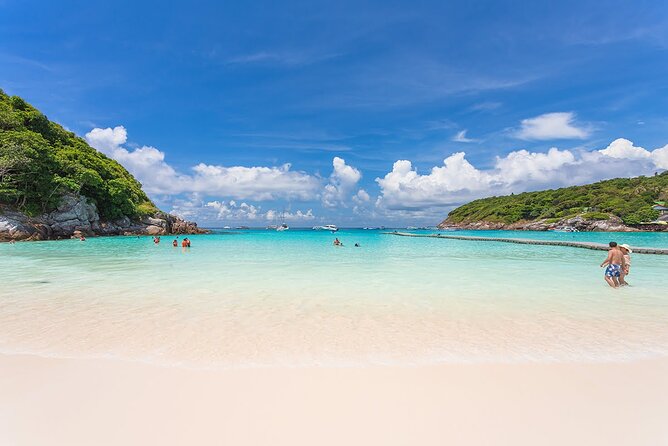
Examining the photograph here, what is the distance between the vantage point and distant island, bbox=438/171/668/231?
9619cm

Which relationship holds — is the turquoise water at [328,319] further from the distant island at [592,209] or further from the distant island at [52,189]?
the distant island at [592,209]

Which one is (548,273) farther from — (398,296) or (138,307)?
(138,307)

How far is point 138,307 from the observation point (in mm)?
9484

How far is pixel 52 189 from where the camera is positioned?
49375 millimetres

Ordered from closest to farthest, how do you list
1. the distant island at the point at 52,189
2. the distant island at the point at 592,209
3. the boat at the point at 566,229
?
the distant island at the point at 52,189, the distant island at the point at 592,209, the boat at the point at 566,229

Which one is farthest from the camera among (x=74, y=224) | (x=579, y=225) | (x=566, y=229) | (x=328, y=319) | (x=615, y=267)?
(x=566, y=229)

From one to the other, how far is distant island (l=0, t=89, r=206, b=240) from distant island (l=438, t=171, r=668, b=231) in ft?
412

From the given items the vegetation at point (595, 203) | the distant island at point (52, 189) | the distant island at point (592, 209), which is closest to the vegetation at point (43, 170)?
the distant island at point (52, 189)

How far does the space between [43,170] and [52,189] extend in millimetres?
3161

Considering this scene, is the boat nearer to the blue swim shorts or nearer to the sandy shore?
the blue swim shorts

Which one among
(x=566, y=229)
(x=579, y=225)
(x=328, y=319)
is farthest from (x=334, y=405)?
(x=579, y=225)

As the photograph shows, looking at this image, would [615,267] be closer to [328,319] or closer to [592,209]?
[328,319]

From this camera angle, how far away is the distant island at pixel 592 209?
96188 millimetres

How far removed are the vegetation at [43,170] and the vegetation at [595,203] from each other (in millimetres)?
133334
